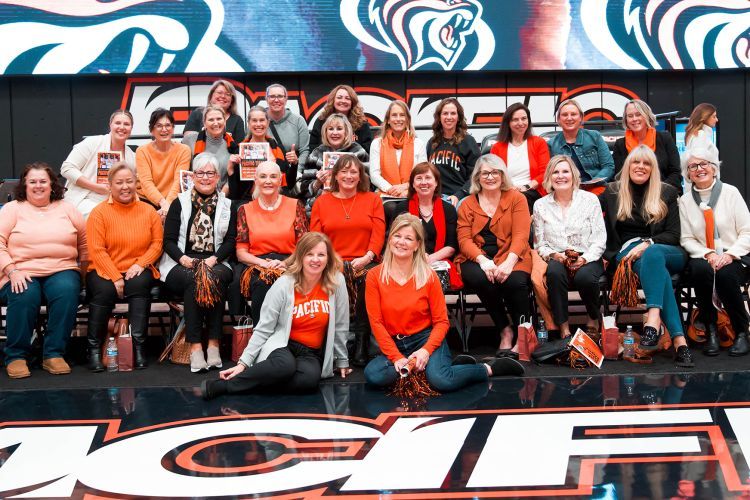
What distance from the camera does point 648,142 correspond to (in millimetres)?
6254

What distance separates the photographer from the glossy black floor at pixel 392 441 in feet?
10.6

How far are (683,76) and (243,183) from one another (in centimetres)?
521

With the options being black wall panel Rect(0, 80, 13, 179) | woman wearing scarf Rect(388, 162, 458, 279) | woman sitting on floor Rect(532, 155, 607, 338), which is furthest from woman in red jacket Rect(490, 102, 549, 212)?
black wall panel Rect(0, 80, 13, 179)

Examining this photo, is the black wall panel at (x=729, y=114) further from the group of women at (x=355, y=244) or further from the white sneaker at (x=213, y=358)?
the white sneaker at (x=213, y=358)

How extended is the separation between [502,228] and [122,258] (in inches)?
95.6

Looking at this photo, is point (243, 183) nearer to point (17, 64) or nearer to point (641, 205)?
point (641, 205)

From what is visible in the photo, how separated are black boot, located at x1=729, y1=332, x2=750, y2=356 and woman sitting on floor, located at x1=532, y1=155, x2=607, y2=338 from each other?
2.66ft

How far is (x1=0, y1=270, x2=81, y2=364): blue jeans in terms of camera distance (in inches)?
203

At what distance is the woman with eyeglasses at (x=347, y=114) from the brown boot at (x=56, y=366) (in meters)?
2.44

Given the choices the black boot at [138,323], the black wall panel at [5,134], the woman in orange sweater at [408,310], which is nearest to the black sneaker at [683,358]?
the woman in orange sweater at [408,310]

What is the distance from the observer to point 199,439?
380 centimetres

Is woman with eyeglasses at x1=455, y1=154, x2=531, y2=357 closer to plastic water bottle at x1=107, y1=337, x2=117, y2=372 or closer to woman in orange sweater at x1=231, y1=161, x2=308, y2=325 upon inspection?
woman in orange sweater at x1=231, y1=161, x2=308, y2=325

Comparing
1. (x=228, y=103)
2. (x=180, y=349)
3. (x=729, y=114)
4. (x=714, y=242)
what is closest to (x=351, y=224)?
(x=180, y=349)

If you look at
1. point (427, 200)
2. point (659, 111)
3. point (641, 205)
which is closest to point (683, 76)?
point (659, 111)
